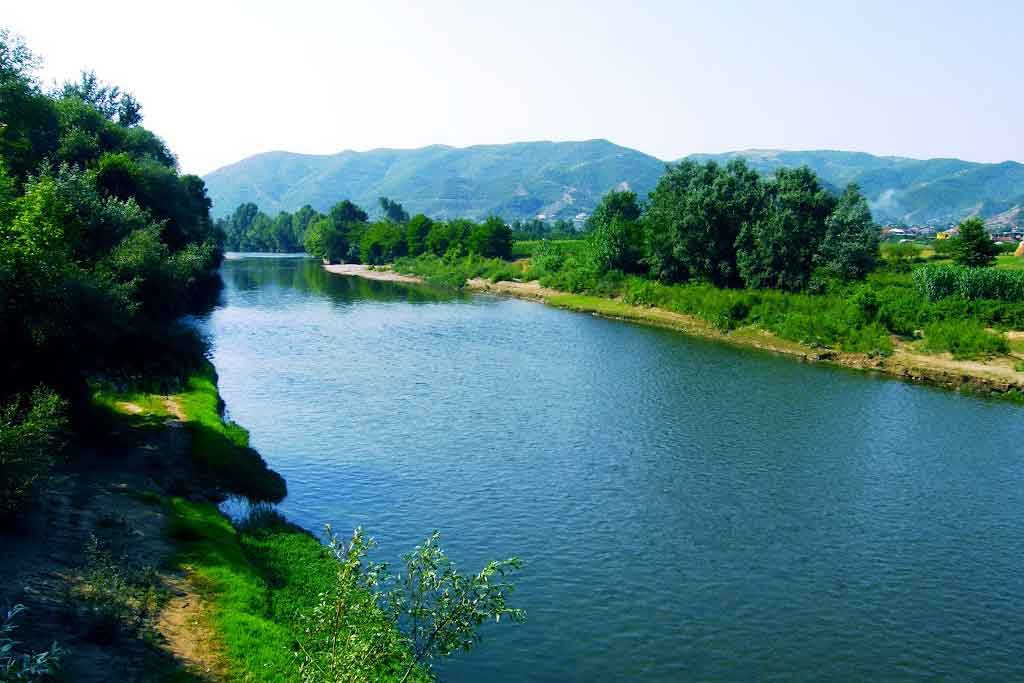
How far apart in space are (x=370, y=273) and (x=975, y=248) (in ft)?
376

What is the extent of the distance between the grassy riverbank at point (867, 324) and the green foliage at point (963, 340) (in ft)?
0.22

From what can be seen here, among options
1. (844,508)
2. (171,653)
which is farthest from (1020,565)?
(171,653)

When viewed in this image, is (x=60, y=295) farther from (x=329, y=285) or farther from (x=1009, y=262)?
(x=329, y=285)

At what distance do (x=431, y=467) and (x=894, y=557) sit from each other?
19071 mm

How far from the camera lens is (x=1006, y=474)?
122 ft

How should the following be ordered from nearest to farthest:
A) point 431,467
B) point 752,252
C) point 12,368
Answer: point 12,368
point 431,467
point 752,252

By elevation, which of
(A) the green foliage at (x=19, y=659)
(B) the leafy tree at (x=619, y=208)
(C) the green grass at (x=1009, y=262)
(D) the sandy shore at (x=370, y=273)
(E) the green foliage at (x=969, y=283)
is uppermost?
(B) the leafy tree at (x=619, y=208)

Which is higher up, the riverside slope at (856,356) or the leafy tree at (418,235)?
the leafy tree at (418,235)

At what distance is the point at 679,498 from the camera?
32750mm

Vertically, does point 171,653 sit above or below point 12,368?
below

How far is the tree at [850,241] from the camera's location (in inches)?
3127

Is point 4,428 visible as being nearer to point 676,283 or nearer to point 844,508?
point 844,508

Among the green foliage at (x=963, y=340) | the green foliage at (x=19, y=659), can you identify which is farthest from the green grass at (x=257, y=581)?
the green foliage at (x=963, y=340)

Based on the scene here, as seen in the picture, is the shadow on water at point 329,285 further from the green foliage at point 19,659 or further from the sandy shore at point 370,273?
the green foliage at point 19,659
